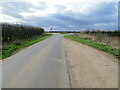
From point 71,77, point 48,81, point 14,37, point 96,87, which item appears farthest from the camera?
point 14,37

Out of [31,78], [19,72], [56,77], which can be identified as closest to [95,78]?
[56,77]

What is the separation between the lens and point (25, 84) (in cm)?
→ 363

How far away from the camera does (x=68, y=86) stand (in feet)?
11.5

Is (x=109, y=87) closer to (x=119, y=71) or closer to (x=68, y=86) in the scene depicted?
(x=68, y=86)

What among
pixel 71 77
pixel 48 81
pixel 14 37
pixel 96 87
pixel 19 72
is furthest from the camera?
pixel 14 37

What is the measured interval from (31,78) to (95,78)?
93.7 inches

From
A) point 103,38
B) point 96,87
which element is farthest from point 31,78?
point 103,38

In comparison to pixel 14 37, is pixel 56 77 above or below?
below

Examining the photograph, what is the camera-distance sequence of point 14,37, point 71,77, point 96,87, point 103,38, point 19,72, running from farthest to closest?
point 103,38 < point 14,37 < point 19,72 < point 71,77 < point 96,87

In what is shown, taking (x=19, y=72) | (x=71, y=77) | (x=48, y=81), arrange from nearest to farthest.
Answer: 1. (x=48, y=81)
2. (x=71, y=77)
3. (x=19, y=72)

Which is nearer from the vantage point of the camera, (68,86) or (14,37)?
(68,86)

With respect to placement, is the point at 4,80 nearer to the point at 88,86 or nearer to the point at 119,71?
the point at 88,86

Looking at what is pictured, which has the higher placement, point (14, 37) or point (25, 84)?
point (14, 37)

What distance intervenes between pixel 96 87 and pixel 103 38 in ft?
50.5
